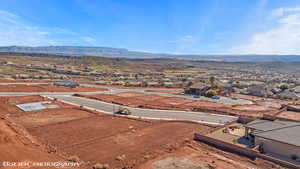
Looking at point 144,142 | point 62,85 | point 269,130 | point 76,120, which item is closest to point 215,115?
point 269,130

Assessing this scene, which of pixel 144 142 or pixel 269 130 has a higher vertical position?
pixel 269 130

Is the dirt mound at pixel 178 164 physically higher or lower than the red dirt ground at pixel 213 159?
higher

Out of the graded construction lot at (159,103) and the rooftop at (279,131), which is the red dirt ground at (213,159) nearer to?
the rooftop at (279,131)

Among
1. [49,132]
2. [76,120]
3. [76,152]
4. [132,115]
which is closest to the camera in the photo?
[76,152]

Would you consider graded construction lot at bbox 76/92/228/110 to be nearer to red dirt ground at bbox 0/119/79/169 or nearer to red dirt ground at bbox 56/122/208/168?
red dirt ground at bbox 56/122/208/168

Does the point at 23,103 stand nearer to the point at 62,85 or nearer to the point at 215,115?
the point at 62,85

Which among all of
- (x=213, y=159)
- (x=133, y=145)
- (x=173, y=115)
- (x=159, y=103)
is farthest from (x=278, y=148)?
(x=159, y=103)

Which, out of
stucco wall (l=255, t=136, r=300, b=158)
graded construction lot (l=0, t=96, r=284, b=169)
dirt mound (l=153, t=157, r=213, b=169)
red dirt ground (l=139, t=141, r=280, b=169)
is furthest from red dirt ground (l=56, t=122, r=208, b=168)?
stucco wall (l=255, t=136, r=300, b=158)

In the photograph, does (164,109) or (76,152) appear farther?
(164,109)

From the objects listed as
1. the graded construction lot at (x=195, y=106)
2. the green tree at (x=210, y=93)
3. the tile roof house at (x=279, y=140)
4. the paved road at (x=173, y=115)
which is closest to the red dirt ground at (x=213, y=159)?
the tile roof house at (x=279, y=140)

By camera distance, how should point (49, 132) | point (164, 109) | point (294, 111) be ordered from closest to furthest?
point (49, 132)
point (294, 111)
point (164, 109)
